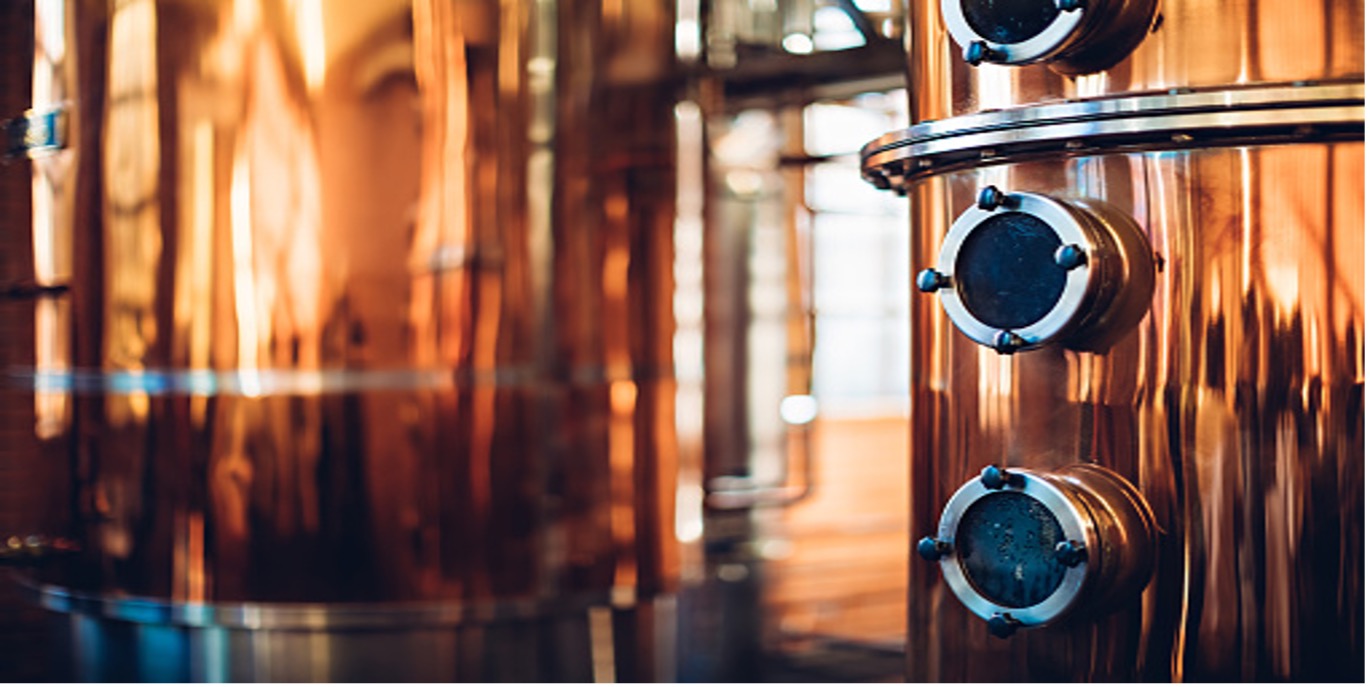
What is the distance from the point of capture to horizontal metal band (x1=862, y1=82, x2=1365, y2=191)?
2.19 meters

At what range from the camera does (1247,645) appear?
2246mm

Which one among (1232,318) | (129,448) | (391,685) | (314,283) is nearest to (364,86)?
(314,283)

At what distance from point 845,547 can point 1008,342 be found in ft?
20.4

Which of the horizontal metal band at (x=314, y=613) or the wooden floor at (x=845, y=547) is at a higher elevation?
the horizontal metal band at (x=314, y=613)

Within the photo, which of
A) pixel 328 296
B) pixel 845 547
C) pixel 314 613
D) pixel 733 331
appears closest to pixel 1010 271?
pixel 328 296

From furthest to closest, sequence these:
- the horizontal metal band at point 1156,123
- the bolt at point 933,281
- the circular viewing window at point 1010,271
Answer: the bolt at point 933,281, the circular viewing window at point 1010,271, the horizontal metal band at point 1156,123

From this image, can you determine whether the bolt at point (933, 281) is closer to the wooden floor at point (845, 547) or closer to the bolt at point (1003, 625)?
the bolt at point (1003, 625)

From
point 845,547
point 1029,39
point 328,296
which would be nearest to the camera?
point 1029,39

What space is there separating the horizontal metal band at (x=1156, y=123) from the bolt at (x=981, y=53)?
85mm

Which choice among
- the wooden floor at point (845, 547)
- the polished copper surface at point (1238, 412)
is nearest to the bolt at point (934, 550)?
the polished copper surface at point (1238, 412)

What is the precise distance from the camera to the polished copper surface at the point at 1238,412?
2211 millimetres

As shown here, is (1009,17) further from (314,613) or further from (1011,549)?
(314,613)

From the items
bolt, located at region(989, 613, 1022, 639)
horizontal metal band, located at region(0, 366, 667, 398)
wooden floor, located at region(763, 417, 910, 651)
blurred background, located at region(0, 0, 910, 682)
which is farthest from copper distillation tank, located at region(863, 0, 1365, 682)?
wooden floor, located at region(763, 417, 910, 651)

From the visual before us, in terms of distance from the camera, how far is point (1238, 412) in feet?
7.32
